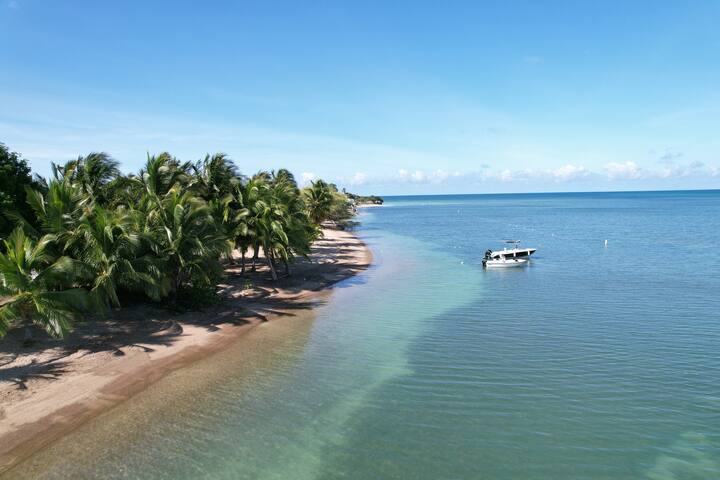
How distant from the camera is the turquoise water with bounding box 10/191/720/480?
39.7ft

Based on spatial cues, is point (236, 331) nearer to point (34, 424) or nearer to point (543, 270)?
point (34, 424)

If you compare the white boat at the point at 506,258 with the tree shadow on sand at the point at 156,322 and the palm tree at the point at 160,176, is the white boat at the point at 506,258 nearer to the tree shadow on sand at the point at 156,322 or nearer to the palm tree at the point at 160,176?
the tree shadow on sand at the point at 156,322

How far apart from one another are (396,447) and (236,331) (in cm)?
1297

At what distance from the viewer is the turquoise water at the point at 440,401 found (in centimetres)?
1209

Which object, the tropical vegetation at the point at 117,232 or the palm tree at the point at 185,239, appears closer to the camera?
the tropical vegetation at the point at 117,232

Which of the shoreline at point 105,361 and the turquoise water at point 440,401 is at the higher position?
the shoreline at point 105,361

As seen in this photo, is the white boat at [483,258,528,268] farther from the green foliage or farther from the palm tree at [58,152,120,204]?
the green foliage

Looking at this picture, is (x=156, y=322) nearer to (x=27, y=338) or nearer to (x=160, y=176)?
(x=27, y=338)

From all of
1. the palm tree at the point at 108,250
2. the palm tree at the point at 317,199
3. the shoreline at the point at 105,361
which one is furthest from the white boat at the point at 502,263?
the palm tree at the point at 108,250

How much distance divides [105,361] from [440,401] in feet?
43.6

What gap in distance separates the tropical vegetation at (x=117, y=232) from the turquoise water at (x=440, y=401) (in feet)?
18.2

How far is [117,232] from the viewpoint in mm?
20703

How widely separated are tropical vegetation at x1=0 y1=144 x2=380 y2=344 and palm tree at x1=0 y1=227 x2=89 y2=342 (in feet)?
0.13

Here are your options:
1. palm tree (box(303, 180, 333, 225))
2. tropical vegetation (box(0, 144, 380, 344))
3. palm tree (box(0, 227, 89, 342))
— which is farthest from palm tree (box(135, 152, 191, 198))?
palm tree (box(303, 180, 333, 225))
